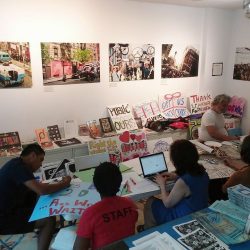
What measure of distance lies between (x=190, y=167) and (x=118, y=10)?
2.75m

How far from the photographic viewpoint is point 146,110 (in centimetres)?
461

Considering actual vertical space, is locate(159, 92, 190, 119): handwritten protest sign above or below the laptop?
above

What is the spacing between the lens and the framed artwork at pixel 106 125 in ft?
13.9

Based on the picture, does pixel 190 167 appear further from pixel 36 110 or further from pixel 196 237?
pixel 36 110

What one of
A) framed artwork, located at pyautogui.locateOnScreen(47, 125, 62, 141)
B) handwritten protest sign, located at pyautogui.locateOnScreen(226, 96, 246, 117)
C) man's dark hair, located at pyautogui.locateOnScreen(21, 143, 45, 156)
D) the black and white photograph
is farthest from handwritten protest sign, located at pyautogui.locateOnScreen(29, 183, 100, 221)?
handwritten protest sign, located at pyautogui.locateOnScreen(226, 96, 246, 117)

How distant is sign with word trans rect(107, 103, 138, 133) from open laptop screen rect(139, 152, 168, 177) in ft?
5.32

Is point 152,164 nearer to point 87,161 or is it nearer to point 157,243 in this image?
point 87,161

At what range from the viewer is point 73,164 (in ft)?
9.56

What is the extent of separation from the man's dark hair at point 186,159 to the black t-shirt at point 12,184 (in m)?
1.16

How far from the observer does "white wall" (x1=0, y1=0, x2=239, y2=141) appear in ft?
11.7

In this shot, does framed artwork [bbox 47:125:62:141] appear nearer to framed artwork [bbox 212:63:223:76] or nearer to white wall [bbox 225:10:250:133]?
framed artwork [bbox 212:63:223:76]

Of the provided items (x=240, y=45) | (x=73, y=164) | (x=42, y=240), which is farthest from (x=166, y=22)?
(x=42, y=240)

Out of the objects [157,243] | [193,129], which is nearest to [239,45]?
[193,129]

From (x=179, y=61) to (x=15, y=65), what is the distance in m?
2.59
